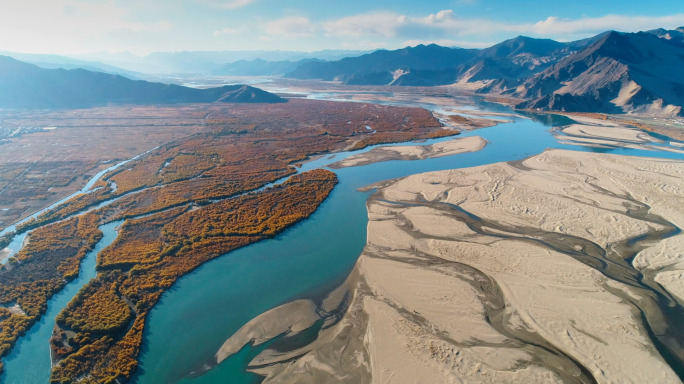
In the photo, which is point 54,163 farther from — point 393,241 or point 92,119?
Result: point 393,241

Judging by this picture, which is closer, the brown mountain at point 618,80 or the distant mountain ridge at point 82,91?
the brown mountain at point 618,80

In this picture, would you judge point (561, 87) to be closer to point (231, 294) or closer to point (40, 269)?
point (231, 294)

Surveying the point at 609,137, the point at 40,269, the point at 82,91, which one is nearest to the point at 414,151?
the point at 609,137

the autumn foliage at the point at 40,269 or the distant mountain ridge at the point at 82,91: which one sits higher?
the distant mountain ridge at the point at 82,91

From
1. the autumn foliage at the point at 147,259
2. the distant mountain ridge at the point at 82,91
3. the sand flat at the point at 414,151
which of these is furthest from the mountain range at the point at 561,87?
the autumn foliage at the point at 147,259

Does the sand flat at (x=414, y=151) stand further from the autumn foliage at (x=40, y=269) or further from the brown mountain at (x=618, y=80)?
the brown mountain at (x=618, y=80)

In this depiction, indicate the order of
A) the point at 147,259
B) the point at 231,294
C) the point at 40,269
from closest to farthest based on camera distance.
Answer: the point at 231,294
the point at 40,269
the point at 147,259
